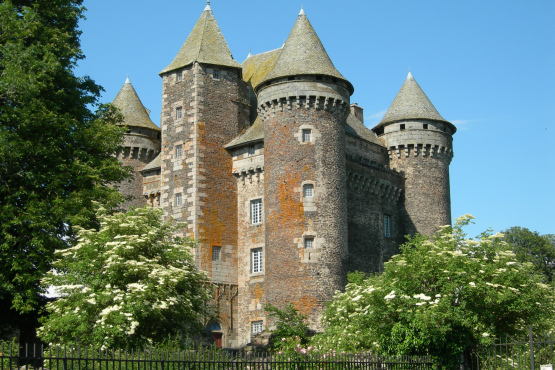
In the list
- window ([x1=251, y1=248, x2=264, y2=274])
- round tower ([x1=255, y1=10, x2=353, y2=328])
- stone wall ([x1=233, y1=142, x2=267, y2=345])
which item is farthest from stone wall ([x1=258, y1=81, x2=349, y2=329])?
window ([x1=251, y1=248, x2=264, y2=274])

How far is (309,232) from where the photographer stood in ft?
121

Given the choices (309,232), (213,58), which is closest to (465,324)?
(309,232)

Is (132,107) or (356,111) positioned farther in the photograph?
(356,111)

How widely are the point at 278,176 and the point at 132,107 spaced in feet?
46.2

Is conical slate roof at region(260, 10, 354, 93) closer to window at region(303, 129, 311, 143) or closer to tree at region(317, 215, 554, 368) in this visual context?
window at region(303, 129, 311, 143)

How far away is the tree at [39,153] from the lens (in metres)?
26.1

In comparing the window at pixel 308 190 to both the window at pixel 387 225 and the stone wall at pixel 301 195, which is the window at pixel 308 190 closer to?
the stone wall at pixel 301 195

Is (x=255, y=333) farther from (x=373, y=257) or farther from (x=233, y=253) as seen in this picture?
(x=373, y=257)

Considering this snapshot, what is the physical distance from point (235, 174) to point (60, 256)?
48.3 ft

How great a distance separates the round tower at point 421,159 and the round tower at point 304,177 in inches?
305

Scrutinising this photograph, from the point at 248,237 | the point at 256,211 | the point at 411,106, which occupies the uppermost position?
the point at 411,106

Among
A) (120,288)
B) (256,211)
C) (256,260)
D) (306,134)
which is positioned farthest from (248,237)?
(120,288)

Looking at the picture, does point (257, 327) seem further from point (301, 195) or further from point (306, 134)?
point (306, 134)

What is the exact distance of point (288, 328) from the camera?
34.0 m
